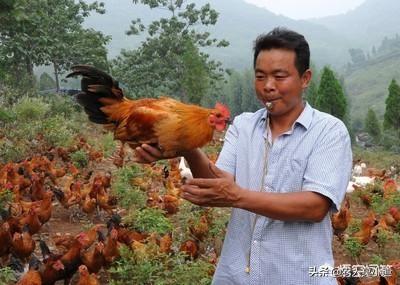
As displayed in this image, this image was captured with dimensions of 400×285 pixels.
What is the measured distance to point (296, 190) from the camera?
6.13 feet

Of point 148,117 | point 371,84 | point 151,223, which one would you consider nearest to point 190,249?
point 151,223

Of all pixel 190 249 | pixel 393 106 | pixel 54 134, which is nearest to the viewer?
pixel 190 249

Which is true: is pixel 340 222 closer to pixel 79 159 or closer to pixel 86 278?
pixel 86 278

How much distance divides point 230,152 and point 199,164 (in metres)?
0.15

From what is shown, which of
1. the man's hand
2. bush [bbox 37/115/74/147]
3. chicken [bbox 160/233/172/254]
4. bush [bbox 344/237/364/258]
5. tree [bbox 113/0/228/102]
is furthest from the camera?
tree [bbox 113/0/228/102]

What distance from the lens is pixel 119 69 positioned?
93.2 ft

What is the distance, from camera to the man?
1765 millimetres

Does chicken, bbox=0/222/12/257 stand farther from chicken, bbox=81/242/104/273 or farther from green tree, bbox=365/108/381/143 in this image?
green tree, bbox=365/108/381/143

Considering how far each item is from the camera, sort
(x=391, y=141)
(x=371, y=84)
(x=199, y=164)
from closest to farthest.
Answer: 1. (x=199, y=164)
2. (x=391, y=141)
3. (x=371, y=84)

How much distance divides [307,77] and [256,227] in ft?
2.14

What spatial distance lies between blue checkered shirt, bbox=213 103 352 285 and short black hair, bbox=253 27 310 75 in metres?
0.19

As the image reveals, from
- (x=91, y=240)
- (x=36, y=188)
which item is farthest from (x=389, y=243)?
(x=36, y=188)

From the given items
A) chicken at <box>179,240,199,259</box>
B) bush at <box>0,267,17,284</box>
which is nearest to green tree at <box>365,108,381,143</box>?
chicken at <box>179,240,199,259</box>

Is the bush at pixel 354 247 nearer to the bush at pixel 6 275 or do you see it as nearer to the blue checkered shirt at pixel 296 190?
the bush at pixel 6 275
